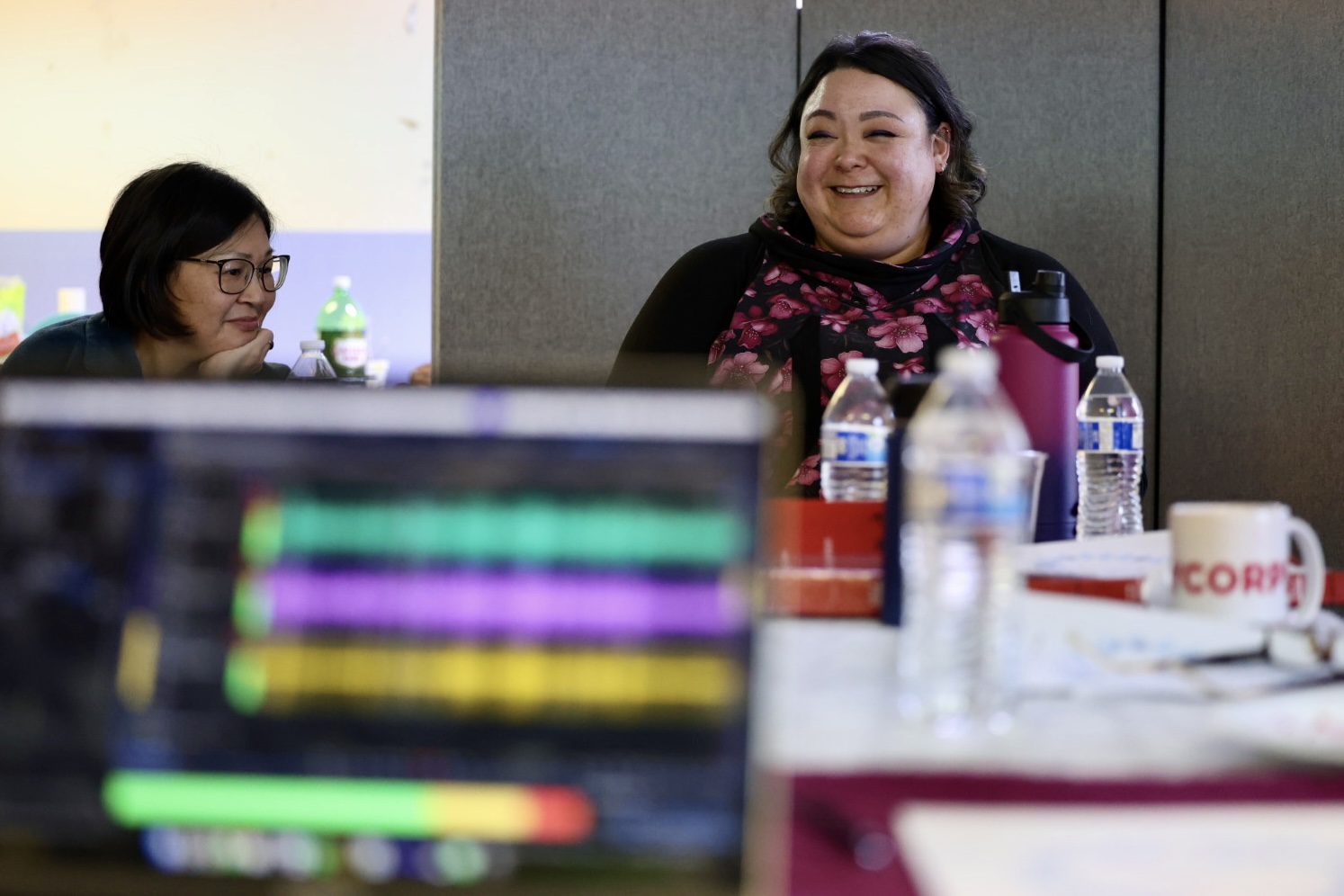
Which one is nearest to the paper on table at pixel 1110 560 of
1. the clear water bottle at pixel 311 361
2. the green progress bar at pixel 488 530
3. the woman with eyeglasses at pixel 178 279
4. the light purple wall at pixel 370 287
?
the green progress bar at pixel 488 530

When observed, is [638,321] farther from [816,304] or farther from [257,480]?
[257,480]

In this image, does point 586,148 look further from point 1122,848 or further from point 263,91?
point 1122,848

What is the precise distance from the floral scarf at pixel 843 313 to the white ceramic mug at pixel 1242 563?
1.19 m

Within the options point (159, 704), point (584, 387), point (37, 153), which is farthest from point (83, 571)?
point (37, 153)

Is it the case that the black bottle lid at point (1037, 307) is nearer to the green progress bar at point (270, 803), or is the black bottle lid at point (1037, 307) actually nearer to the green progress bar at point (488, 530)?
the green progress bar at point (488, 530)

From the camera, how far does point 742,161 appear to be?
297cm

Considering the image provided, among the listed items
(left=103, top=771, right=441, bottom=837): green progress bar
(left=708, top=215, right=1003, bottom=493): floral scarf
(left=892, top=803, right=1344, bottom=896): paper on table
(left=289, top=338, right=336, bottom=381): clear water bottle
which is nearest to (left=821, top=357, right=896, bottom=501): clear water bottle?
(left=708, top=215, right=1003, bottom=493): floral scarf

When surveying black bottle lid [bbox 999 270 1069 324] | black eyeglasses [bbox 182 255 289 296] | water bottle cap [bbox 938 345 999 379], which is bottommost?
water bottle cap [bbox 938 345 999 379]

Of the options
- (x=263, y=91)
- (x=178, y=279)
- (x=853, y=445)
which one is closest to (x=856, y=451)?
(x=853, y=445)

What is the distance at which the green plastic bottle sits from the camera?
3.42 meters

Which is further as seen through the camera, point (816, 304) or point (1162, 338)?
point (1162, 338)

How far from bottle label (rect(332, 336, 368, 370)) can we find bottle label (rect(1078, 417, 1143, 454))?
2.13 m

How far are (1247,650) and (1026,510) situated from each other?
47 centimetres

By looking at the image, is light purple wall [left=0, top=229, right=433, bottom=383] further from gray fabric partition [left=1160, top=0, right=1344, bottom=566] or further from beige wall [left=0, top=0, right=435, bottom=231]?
gray fabric partition [left=1160, top=0, right=1344, bottom=566]
